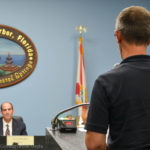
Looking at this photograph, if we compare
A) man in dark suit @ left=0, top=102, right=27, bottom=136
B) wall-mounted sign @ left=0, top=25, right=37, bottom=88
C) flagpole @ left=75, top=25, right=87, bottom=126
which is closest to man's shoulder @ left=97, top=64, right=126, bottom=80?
man in dark suit @ left=0, top=102, right=27, bottom=136

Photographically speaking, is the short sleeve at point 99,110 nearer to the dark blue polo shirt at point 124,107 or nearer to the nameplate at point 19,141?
the dark blue polo shirt at point 124,107

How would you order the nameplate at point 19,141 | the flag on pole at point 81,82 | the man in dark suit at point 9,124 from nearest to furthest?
the nameplate at point 19,141, the man in dark suit at point 9,124, the flag on pole at point 81,82

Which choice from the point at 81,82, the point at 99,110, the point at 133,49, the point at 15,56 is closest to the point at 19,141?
the point at 99,110

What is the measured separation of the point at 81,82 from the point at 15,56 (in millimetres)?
1324

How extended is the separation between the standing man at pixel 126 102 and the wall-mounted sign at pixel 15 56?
173 inches

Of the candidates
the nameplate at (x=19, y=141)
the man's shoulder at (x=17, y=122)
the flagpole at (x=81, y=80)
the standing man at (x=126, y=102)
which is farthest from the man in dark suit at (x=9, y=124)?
the standing man at (x=126, y=102)

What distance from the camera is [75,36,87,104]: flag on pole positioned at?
5328 mm

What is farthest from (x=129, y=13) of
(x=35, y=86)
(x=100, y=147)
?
(x=35, y=86)

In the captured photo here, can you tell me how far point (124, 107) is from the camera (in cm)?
102

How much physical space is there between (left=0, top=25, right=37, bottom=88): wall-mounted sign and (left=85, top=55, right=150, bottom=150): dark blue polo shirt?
4423mm

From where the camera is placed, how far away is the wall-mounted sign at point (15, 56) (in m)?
5.33

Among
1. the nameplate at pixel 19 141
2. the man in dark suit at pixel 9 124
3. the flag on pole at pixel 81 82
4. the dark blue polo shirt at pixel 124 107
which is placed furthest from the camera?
the flag on pole at pixel 81 82

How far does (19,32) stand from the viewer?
541 cm

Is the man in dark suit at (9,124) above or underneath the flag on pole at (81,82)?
underneath
